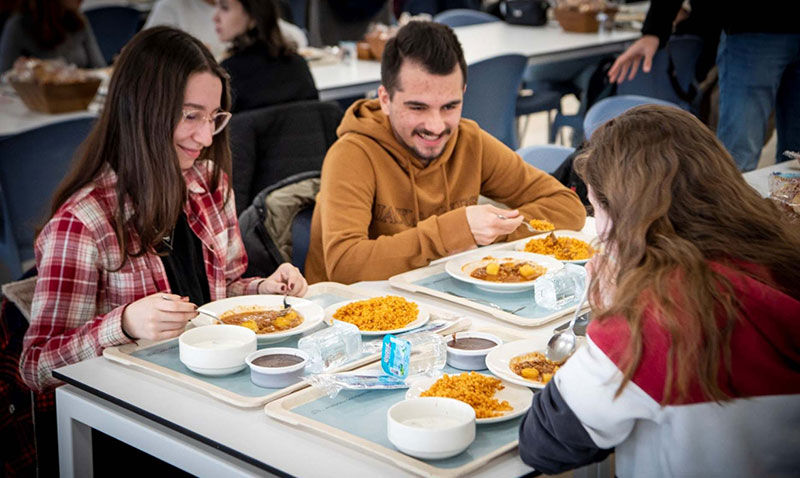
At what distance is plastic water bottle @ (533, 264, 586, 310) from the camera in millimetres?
1890

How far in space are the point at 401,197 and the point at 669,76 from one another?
2.38 metres

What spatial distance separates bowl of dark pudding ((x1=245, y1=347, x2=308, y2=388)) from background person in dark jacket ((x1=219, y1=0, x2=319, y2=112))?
2.02 meters

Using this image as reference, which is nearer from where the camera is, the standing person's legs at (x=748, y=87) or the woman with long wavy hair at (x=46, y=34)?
the standing person's legs at (x=748, y=87)

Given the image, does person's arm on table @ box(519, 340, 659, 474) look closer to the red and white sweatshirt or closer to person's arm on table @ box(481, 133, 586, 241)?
the red and white sweatshirt

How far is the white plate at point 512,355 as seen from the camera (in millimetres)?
1469

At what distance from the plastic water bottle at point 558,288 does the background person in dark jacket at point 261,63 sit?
6.27ft

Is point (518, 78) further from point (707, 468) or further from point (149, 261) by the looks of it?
point (707, 468)

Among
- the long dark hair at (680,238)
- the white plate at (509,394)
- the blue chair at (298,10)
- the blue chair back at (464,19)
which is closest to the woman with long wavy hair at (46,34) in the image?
the blue chair back at (464,19)

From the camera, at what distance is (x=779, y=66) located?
3441 millimetres

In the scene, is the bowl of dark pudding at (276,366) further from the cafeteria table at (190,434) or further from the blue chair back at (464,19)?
the blue chair back at (464,19)

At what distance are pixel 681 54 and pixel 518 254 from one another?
268 centimetres

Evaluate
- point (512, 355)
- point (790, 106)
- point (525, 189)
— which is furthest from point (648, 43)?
point (512, 355)

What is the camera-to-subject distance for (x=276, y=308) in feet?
6.16

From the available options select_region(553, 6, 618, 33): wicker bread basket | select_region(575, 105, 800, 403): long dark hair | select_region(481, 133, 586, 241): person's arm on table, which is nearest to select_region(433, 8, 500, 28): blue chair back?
select_region(553, 6, 618, 33): wicker bread basket
